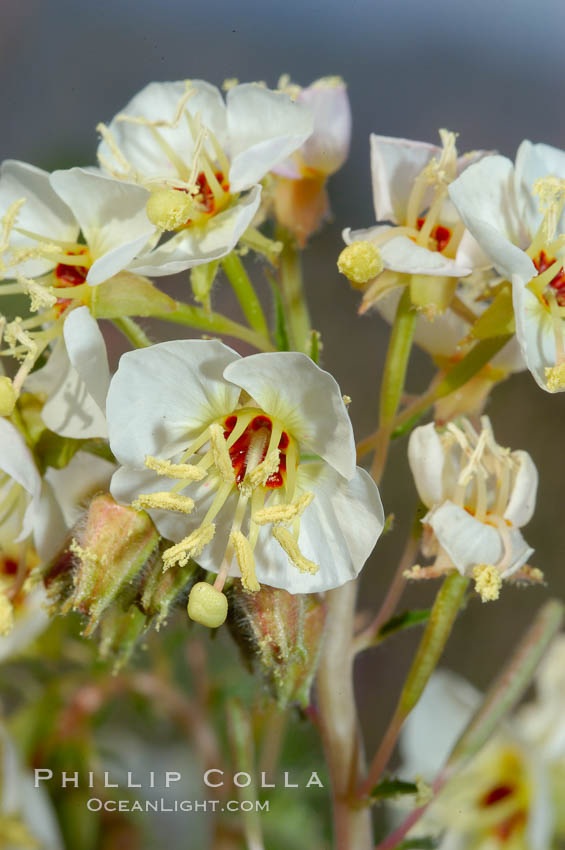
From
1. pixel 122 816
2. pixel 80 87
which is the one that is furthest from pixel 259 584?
pixel 80 87

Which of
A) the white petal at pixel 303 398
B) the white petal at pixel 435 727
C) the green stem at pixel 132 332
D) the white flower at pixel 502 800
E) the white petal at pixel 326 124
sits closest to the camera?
the white petal at pixel 303 398

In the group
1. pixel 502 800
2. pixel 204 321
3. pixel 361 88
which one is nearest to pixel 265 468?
pixel 204 321

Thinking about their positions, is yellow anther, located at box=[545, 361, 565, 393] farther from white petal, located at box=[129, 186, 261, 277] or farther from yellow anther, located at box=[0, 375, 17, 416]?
yellow anther, located at box=[0, 375, 17, 416]

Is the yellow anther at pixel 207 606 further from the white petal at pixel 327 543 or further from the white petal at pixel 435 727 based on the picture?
the white petal at pixel 435 727

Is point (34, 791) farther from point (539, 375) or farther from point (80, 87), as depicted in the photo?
point (80, 87)

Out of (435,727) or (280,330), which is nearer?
(280,330)

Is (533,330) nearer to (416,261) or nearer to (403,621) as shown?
(416,261)

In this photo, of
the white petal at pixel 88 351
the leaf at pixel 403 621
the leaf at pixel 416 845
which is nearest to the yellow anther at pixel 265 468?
the white petal at pixel 88 351
